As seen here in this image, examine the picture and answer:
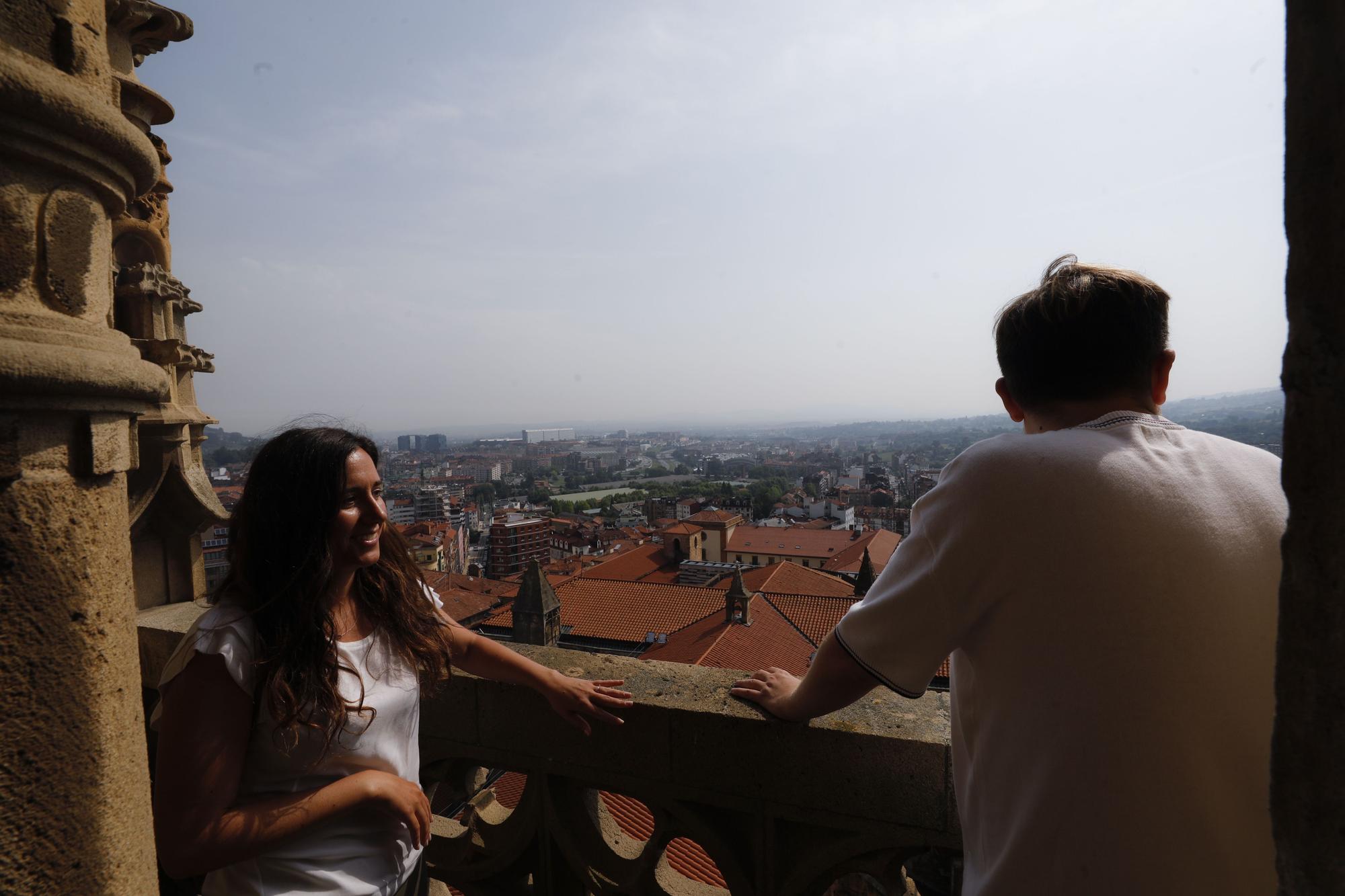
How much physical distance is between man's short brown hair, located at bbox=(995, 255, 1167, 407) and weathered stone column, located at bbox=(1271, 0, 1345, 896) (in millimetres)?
511

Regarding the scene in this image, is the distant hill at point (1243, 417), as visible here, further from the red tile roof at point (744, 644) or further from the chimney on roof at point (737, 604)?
the chimney on roof at point (737, 604)

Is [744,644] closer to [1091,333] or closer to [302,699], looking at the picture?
[302,699]

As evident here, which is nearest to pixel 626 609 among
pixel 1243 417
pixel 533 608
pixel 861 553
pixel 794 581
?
pixel 794 581

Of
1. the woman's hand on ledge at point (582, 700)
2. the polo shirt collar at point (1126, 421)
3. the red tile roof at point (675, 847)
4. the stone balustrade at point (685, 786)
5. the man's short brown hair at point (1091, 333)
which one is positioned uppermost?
the man's short brown hair at point (1091, 333)

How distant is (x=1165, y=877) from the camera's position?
1.04 m

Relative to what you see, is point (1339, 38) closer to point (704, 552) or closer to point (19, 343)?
point (19, 343)

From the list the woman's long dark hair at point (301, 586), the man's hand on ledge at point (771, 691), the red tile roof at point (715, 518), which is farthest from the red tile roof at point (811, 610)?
the red tile roof at point (715, 518)

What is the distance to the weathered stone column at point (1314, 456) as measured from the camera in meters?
0.73

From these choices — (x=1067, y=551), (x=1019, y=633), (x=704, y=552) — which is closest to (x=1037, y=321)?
(x=1067, y=551)

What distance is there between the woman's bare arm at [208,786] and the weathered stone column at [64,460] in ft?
0.20

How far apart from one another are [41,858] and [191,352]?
10.3ft

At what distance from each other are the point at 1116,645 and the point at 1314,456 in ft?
1.40

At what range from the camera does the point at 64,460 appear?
1105mm

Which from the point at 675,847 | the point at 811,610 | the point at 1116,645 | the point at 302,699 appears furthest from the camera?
the point at 811,610
